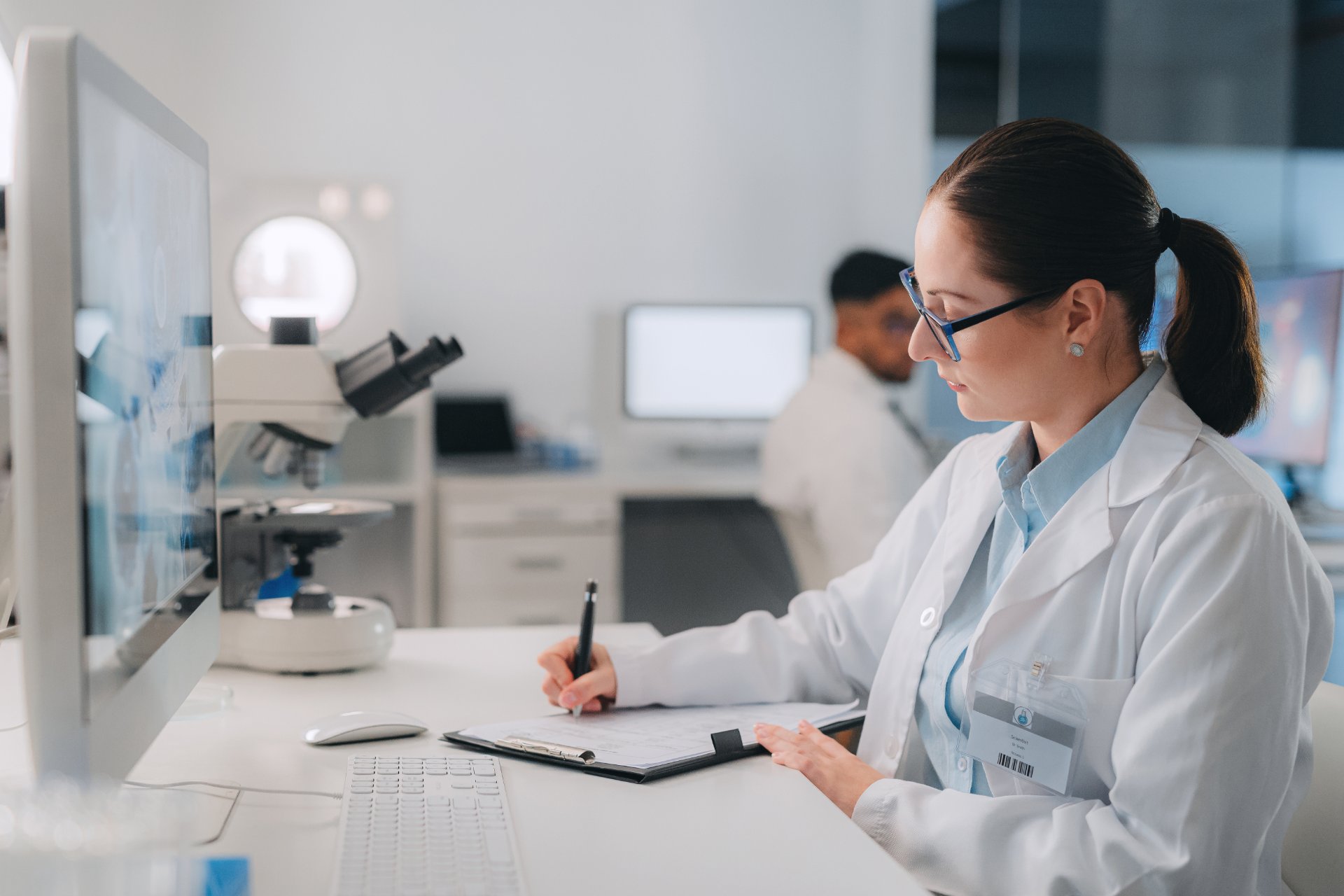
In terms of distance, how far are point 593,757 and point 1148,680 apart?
1.46 feet

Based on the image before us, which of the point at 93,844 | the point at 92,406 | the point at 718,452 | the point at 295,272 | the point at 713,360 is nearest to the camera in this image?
the point at 93,844

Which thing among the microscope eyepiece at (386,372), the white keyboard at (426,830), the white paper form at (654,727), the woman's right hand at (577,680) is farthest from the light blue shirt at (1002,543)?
the microscope eyepiece at (386,372)

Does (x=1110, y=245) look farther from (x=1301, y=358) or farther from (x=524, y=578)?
(x=524, y=578)

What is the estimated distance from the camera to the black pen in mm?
1142

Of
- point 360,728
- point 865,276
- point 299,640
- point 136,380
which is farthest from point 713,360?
point 136,380

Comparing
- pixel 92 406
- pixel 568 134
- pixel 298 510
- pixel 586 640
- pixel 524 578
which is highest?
pixel 568 134

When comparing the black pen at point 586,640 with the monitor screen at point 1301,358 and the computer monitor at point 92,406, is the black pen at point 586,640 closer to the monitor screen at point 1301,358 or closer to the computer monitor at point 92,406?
the computer monitor at point 92,406

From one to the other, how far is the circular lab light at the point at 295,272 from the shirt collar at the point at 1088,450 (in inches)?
88.4

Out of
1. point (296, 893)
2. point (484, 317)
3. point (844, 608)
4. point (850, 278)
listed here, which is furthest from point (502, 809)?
point (484, 317)

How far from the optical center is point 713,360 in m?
3.52

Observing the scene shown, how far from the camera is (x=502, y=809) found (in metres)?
0.83

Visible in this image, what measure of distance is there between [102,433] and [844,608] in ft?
2.84

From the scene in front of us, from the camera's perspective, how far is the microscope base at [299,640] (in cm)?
127

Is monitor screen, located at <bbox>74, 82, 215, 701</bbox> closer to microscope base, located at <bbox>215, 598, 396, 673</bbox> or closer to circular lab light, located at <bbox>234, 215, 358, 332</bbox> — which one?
microscope base, located at <bbox>215, 598, 396, 673</bbox>
